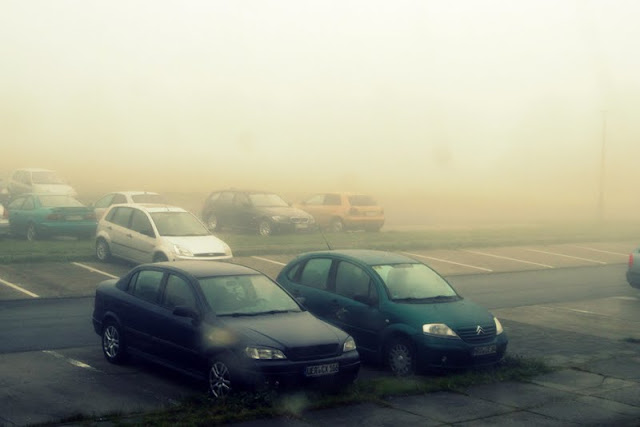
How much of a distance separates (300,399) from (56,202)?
1625cm

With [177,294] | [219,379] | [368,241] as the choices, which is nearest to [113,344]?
[177,294]

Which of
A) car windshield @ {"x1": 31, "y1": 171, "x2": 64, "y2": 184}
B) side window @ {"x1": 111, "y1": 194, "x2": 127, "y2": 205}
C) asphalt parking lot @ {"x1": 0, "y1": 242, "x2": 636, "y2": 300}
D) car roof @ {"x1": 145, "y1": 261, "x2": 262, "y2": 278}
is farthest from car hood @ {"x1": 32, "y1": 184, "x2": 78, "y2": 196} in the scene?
car roof @ {"x1": 145, "y1": 261, "x2": 262, "y2": 278}

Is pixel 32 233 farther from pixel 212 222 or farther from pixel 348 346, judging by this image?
pixel 348 346

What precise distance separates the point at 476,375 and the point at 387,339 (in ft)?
3.85

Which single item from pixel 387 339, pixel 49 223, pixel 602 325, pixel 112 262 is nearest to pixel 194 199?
pixel 49 223

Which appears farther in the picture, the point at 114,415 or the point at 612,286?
the point at 612,286

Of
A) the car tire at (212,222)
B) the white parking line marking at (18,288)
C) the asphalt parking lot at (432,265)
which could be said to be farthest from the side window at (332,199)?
the white parking line marking at (18,288)

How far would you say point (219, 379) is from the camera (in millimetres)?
8867

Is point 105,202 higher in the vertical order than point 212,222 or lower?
higher

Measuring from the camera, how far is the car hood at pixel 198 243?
18062 mm

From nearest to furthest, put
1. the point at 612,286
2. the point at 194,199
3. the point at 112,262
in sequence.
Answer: the point at 112,262 < the point at 612,286 < the point at 194,199

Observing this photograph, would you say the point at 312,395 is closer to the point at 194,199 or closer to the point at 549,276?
the point at 549,276

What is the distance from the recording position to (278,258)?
21.8 meters

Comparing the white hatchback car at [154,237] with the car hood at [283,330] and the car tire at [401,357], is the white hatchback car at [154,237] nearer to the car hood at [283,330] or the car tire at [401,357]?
the car tire at [401,357]
